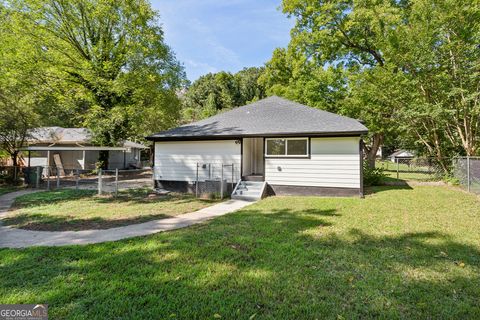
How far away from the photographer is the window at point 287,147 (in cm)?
1002

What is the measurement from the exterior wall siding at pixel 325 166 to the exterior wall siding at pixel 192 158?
1924 millimetres

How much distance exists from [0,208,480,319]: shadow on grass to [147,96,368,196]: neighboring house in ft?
15.3

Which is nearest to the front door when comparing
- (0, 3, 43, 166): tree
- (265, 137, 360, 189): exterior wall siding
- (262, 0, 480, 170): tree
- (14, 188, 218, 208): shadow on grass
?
(265, 137, 360, 189): exterior wall siding

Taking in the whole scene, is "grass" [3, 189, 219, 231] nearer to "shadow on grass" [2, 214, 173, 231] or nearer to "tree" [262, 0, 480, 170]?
"shadow on grass" [2, 214, 173, 231]

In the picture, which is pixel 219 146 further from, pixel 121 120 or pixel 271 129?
pixel 121 120

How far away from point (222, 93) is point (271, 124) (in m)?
26.0

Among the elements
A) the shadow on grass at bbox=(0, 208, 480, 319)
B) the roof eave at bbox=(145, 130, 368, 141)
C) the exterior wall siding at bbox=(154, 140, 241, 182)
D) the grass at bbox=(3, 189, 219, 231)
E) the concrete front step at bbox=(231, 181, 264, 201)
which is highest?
the roof eave at bbox=(145, 130, 368, 141)

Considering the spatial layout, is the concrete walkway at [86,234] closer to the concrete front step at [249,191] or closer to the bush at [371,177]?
the concrete front step at [249,191]

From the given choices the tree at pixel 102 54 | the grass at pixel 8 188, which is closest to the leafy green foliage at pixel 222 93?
the tree at pixel 102 54

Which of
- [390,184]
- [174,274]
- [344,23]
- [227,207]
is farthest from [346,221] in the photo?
[344,23]

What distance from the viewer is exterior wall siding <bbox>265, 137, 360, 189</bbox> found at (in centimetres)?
944

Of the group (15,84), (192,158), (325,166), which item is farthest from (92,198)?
(15,84)

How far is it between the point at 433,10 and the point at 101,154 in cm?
2028

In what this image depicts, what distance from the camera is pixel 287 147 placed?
1027 centimetres
